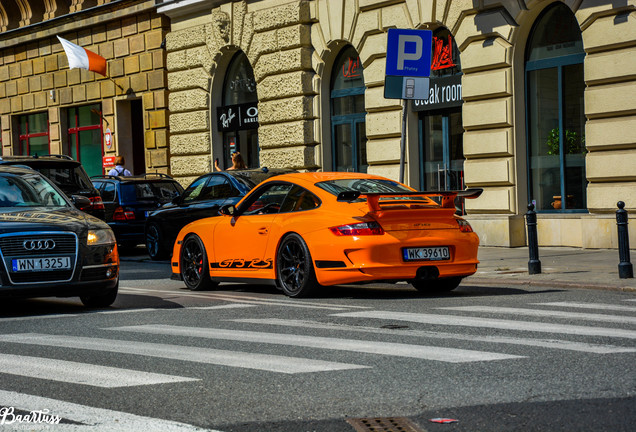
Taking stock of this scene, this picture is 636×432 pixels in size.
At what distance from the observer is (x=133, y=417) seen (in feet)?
16.9

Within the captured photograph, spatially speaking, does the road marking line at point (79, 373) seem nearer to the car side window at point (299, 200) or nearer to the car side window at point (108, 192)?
the car side window at point (299, 200)

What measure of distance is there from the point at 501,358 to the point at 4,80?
2989 cm

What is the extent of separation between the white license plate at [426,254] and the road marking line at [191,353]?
149 inches

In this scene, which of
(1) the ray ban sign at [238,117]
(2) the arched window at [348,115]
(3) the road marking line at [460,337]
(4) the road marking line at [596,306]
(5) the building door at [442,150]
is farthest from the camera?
(1) the ray ban sign at [238,117]

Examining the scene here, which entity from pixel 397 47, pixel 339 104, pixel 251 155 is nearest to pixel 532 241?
pixel 397 47

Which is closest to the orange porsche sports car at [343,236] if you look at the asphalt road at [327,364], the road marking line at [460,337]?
the asphalt road at [327,364]

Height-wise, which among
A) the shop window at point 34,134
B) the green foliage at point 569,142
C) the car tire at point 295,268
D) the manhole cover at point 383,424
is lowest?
the manhole cover at point 383,424

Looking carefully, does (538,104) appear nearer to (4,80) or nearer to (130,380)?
(130,380)

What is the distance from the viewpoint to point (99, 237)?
10484mm

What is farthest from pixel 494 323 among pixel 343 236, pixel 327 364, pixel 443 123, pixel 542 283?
pixel 443 123

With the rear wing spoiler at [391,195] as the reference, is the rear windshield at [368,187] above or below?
above

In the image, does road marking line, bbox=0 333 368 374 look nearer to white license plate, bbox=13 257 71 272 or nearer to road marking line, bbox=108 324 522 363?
road marking line, bbox=108 324 522 363

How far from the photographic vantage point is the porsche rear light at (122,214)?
20600mm

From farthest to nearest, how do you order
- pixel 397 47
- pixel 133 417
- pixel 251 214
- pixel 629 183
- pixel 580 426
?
1. pixel 629 183
2. pixel 397 47
3. pixel 251 214
4. pixel 133 417
5. pixel 580 426
